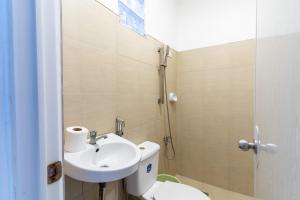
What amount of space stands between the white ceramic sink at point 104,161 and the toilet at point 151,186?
230mm

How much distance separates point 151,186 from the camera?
156cm

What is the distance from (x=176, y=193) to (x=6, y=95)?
145 cm

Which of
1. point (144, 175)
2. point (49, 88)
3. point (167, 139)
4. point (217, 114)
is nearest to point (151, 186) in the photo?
point (144, 175)

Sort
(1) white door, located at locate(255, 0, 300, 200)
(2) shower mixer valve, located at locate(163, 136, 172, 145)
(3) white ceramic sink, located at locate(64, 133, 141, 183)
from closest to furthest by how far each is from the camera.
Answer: (1) white door, located at locate(255, 0, 300, 200) → (3) white ceramic sink, located at locate(64, 133, 141, 183) → (2) shower mixer valve, located at locate(163, 136, 172, 145)

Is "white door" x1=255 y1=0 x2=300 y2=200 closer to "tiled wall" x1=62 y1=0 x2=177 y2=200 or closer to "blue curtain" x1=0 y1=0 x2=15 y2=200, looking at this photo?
"blue curtain" x1=0 y1=0 x2=15 y2=200

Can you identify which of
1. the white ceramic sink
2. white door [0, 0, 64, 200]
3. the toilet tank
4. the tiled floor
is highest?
white door [0, 0, 64, 200]

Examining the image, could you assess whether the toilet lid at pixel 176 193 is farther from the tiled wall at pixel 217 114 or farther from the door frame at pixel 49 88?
the door frame at pixel 49 88

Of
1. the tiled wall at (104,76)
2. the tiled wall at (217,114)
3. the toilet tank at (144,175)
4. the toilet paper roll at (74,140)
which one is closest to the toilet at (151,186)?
the toilet tank at (144,175)

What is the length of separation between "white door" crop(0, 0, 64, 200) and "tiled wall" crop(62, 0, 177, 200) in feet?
2.28

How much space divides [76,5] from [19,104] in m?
0.96

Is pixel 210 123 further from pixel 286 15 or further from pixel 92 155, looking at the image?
pixel 286 15

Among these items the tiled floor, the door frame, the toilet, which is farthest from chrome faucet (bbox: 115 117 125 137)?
the tiled floor

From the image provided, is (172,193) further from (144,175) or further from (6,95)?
(6,95)

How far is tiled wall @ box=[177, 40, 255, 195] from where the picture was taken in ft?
6.61
